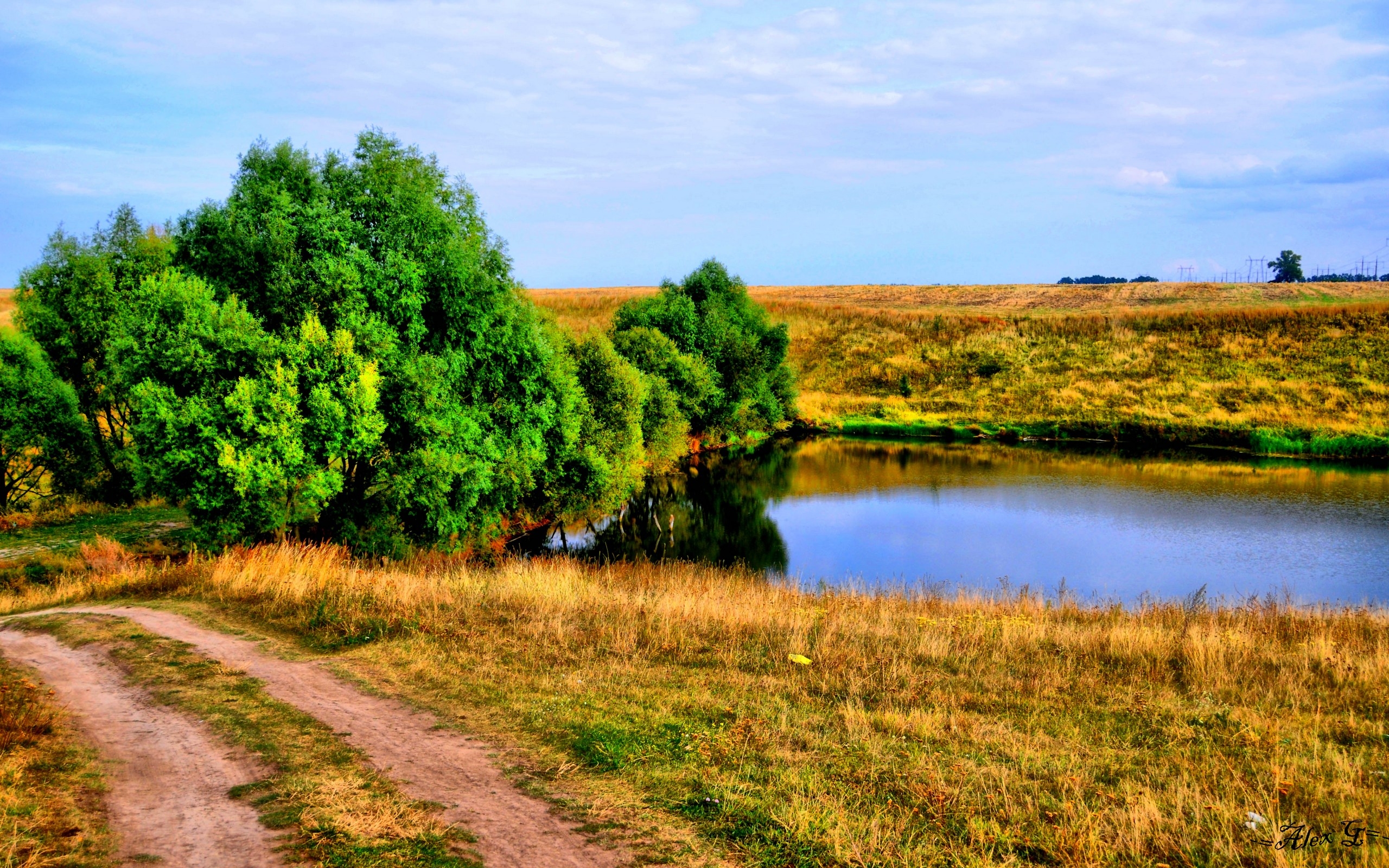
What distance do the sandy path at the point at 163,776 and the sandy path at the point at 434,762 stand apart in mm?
1133

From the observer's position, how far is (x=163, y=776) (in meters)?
7.62

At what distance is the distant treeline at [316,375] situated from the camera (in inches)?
746

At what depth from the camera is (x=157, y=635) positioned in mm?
12273

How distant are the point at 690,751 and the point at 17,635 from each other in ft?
38.6

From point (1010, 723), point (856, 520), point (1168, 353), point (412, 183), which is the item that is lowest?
point (856, 520)

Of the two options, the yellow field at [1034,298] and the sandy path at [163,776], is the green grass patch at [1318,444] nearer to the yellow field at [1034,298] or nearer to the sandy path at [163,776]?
the yellow field at [1034,298]

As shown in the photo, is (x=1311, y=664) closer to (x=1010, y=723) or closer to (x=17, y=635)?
(x=1010, y=723)

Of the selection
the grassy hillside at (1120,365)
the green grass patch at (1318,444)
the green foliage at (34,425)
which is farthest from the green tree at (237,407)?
the green grass patch at (1318,444)

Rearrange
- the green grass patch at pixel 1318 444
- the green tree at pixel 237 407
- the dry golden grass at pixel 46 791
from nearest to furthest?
the dry golden grass at pixel 46 791 → the green tree at pixel 237 407 → the green grass patch at pixel 1318 444

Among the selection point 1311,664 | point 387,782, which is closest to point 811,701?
point 387,782

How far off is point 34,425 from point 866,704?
3258 cm

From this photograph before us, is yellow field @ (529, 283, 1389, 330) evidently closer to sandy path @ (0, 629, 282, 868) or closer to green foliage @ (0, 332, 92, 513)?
green foliage @ (0, 332, 92, 513)

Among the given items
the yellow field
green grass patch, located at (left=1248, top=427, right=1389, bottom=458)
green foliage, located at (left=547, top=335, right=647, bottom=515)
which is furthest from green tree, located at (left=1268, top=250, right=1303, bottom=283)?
green foliage, located at (left=547, top=335, right=647, bottom=515)

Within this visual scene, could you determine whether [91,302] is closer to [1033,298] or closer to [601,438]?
[601,438]
